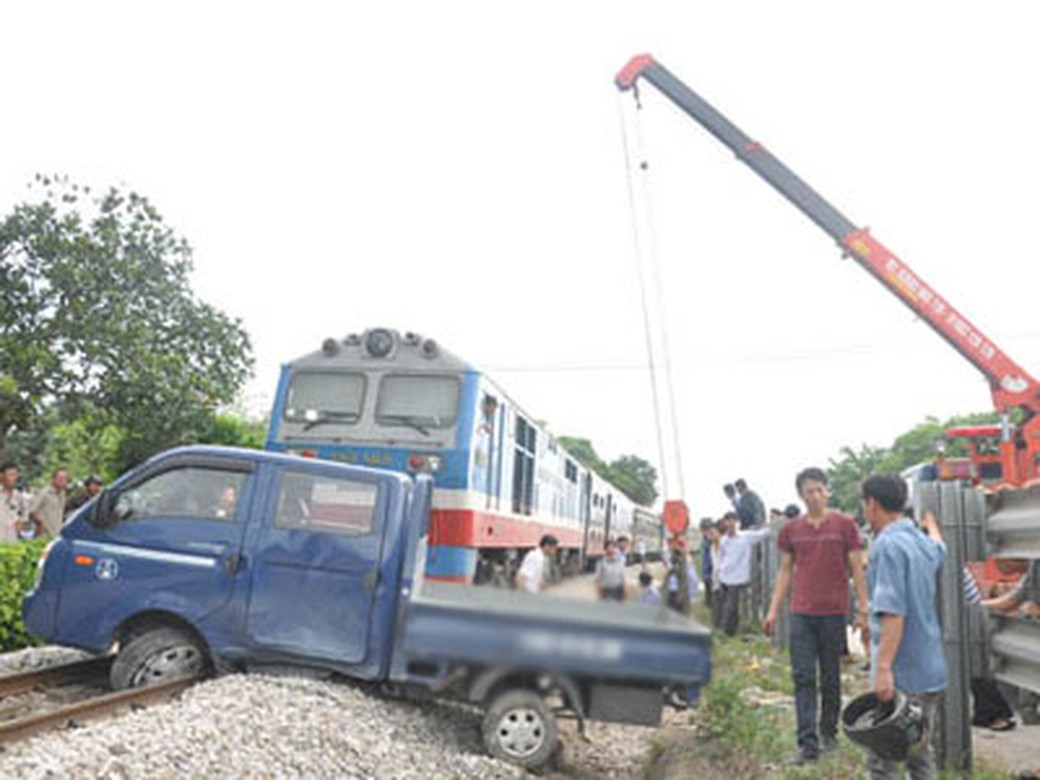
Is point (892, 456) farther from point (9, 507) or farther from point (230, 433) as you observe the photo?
point (9, 507)

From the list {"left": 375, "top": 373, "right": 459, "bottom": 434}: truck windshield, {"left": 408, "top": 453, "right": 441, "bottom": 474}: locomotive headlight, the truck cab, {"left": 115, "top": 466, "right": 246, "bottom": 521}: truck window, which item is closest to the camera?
the truck cab

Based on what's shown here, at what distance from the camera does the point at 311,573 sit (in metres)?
5.74

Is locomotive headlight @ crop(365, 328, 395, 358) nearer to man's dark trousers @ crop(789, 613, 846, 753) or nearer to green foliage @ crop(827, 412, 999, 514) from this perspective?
man's dark trousers @ crop(789, 613, 846, 753)

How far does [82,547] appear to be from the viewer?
6617 millimetres

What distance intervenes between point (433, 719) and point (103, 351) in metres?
16.3

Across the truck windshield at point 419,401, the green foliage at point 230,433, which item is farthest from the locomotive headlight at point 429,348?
the green foliage at point 230,433

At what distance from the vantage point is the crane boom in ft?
41.5

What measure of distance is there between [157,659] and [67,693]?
3.71 feet

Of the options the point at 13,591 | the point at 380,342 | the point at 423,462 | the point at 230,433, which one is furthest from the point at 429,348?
the point at 230,433

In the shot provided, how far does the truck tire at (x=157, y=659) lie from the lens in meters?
6.55

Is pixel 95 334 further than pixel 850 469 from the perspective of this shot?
No

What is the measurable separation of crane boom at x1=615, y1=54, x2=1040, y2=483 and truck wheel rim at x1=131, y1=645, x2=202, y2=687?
33.5 feet

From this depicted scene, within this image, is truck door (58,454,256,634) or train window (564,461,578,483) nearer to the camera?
truck door (58,454,256,634)

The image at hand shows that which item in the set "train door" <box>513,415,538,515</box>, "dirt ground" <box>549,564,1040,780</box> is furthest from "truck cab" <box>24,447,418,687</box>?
"train door" <box>513,415,538,515</box>
